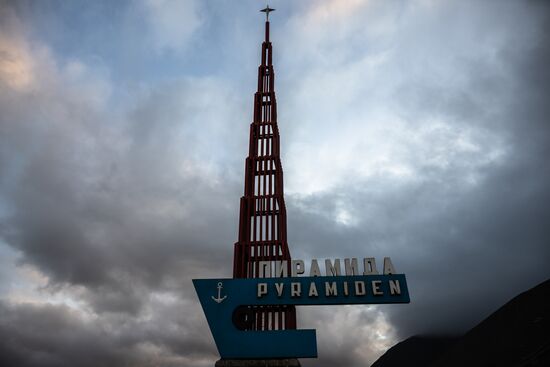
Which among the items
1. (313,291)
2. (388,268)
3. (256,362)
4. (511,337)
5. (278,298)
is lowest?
(256,362)

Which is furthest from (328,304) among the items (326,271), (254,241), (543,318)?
Result: (543,318)

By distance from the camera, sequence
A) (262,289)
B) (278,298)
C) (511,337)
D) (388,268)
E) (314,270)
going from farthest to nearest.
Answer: (511,337) < (314,270) < (388,268) < (262,289) < (278,298)

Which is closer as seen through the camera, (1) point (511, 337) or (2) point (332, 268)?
(2) point (332, 268)

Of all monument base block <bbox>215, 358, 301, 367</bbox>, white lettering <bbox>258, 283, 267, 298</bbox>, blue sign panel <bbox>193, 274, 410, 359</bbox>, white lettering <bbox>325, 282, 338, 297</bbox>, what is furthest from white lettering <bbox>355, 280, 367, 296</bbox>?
white lettering <bbox>258, 283, 267, 298</bbox>

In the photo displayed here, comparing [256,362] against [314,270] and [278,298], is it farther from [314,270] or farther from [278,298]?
[314,270]

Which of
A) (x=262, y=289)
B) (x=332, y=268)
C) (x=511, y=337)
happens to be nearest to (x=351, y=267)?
(x=332, y=268)

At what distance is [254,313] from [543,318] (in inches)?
6495

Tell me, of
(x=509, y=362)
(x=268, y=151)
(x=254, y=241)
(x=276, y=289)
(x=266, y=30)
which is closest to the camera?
(x=276, y=289)

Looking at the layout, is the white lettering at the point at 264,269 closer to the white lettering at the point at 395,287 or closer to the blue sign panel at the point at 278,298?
the blue sign panel at the point at 278,298

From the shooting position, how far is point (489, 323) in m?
185

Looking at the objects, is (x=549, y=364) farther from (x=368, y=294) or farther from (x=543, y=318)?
(x=368, y=294)

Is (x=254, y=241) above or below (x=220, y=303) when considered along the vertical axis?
above

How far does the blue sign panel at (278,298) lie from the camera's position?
3123 cm

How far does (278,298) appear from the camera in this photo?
3294 centimetres
